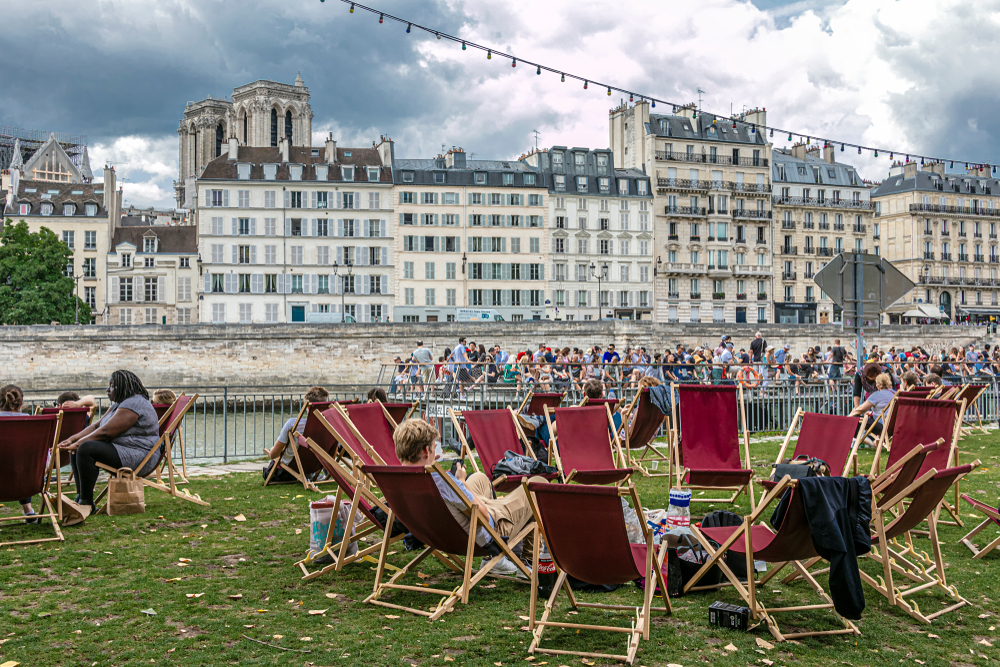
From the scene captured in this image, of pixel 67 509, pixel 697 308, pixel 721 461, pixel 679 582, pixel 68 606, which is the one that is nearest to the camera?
pixel 68 606

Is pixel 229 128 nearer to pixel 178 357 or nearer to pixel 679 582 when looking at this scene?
pixel 178 357

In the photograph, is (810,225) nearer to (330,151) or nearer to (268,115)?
(330,151)

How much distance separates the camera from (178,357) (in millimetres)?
37312

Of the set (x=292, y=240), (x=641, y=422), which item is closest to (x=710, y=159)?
(x=292, y=240)

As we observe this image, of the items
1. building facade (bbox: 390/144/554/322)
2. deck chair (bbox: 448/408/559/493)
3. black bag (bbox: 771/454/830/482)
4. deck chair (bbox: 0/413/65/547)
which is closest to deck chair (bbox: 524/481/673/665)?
black bag (bbox: 771/454/830/482)

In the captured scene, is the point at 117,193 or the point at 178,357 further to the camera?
the point at 117,193

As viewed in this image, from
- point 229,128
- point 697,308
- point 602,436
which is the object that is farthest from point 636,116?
point 602,436

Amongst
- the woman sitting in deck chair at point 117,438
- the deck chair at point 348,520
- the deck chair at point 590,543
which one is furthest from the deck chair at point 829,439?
the woman sitting in deck chair at point 117,438

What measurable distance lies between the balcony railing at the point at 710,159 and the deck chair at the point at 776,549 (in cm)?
5476

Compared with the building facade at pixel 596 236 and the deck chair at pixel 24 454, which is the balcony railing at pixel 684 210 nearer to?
the building facade at pixel 596 236

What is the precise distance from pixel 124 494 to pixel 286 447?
1902 mm

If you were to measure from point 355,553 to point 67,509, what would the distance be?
261cm

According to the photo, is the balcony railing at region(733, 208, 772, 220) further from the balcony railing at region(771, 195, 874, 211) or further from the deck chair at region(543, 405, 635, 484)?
the deck chair at region(543, 405, 635, 484)

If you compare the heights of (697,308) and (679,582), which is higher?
(697,308)
